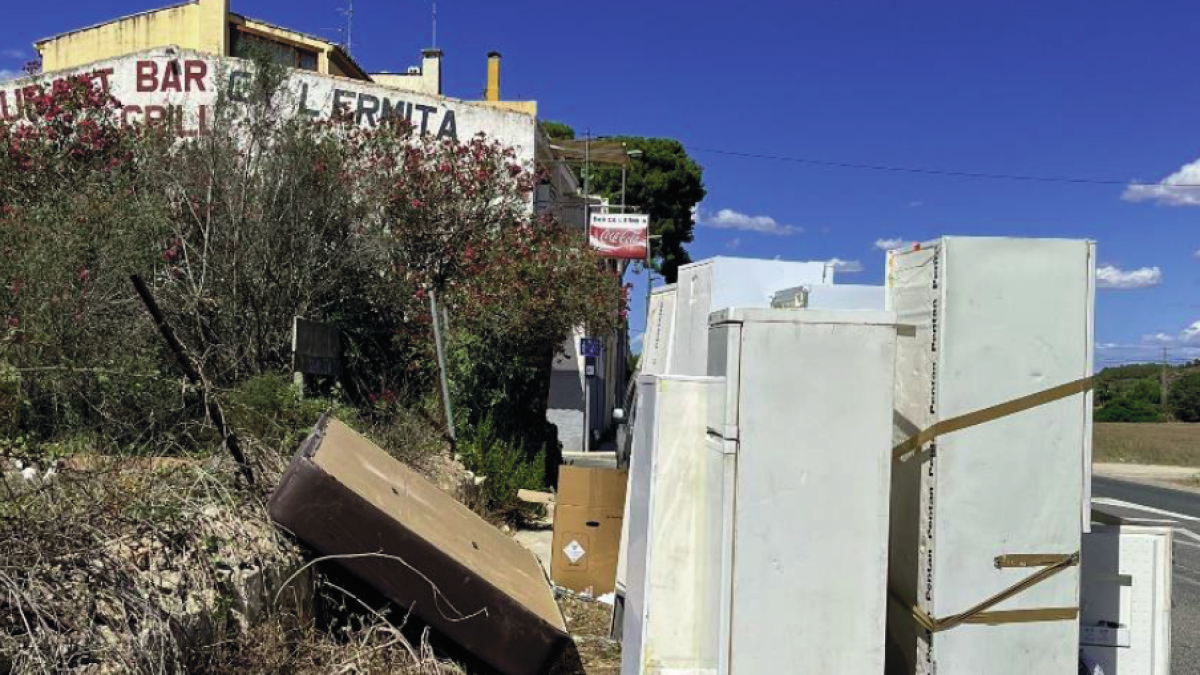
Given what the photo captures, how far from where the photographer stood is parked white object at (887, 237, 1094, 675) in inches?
117

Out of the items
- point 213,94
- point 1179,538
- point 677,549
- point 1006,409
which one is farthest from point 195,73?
point 1179,538

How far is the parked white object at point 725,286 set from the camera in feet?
18.2

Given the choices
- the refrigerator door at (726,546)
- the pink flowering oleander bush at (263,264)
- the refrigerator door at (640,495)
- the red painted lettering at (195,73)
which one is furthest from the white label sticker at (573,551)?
the red painted lettering at (195,73)

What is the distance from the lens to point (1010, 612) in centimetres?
302

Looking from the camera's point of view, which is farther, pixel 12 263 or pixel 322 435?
pixel 12 263

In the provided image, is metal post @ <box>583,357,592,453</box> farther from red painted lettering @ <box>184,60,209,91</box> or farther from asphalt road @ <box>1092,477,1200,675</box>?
asphalt road @ <box>1092,477,1200,675</box>

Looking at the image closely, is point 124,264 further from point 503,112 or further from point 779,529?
point 503,112

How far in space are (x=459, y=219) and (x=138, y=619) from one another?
9.85 metres

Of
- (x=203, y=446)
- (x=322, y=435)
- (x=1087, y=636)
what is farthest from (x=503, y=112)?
(x=1087, y=636)

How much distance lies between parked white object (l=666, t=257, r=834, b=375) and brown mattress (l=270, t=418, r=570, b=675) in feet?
6.55

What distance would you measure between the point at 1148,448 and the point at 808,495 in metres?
33.3

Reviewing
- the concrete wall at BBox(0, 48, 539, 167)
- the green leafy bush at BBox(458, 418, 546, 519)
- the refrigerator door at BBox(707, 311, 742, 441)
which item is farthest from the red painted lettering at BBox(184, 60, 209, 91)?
the refrigerator door at BBox(707, 311, 742, 441)

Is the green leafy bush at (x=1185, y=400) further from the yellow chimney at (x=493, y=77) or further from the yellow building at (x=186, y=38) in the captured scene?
the yellow building at (x=186, y=38)

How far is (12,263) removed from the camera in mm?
6844
